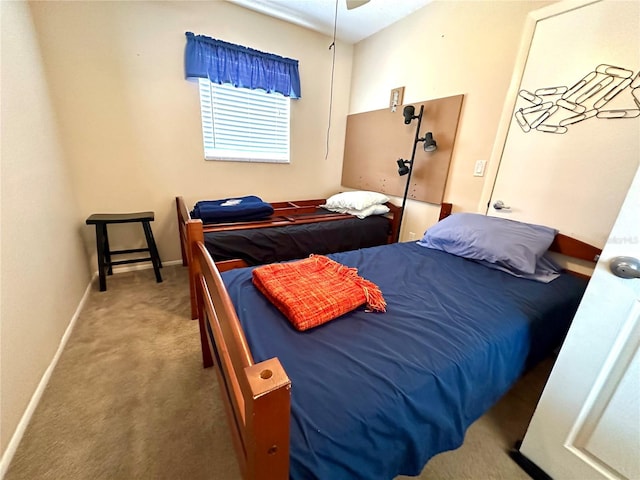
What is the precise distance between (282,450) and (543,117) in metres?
2.33

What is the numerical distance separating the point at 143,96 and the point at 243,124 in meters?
0.91

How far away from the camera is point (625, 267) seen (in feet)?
2.58

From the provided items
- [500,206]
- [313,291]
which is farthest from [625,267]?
[500,206]

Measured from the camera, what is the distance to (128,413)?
1.21m

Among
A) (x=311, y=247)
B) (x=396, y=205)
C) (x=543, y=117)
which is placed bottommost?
(x=311, y=247)

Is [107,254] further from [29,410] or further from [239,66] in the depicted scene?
[239,66]

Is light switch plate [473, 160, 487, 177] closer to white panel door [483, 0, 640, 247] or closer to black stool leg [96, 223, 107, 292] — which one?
white panel door [483, 0, 640, 247]

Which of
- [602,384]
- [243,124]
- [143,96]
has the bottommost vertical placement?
[602,384]

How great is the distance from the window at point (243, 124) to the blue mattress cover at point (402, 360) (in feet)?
6.44

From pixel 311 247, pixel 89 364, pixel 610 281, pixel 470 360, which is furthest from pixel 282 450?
pixel 311 247

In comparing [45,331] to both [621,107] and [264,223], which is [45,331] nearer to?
[264,223]

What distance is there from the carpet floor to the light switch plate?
4.67ft

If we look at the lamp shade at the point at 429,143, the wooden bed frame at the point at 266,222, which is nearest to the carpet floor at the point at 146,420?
the wooden bed frame at the point at 266,222

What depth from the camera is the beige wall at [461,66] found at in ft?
6.12
